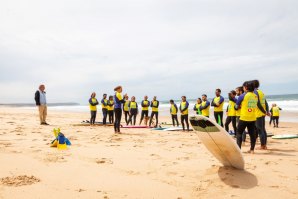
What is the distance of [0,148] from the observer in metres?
5.82

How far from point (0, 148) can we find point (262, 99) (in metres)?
5.90

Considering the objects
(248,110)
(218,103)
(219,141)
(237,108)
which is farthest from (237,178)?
(218,103)

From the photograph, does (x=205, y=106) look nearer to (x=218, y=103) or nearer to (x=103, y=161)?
(x=218, y=103)

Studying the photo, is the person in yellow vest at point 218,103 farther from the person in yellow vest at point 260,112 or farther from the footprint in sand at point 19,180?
the footprint in sand at point 19,180

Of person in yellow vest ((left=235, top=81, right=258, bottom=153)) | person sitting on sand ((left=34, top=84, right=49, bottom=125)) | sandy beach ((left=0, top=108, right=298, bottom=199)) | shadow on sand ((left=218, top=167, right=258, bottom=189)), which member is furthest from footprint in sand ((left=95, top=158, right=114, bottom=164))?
person sitting on sand ((left=34, top=84, right=49, bottom=125))

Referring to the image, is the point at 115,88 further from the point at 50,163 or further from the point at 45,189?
the point at 45,189

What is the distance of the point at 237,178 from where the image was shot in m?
4.11

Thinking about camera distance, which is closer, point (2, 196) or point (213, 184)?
point (2, 196)

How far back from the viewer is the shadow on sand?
12.6ft

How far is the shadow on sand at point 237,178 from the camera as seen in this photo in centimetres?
385

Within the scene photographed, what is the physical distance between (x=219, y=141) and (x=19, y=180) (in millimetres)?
2870

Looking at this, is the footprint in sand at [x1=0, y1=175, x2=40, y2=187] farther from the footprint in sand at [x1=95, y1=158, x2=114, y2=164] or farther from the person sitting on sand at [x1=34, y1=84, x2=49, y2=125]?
the person sitting on sand at [x1=34, y1=84, x2=49, y2=125]

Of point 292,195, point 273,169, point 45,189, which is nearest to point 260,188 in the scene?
point 292,195

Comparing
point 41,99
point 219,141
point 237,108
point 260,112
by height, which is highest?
point 41,99
